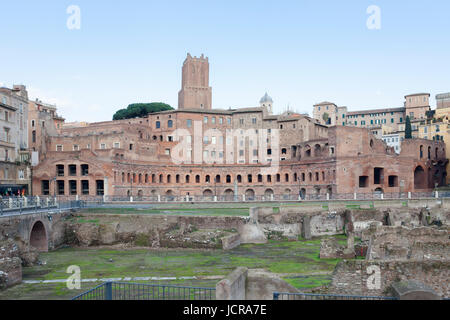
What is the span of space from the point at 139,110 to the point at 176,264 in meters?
69.5

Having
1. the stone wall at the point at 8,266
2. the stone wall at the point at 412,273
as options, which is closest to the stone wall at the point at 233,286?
the stone wall at the point at 412,273

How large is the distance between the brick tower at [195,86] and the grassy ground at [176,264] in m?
61.5

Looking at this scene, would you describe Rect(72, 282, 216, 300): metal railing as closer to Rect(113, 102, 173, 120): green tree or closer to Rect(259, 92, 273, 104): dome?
Rect(113, 102, 173, 120): green tree

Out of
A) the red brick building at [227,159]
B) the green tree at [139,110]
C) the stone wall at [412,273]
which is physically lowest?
the stone wall at [412,273]

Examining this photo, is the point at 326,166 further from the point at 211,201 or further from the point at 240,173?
the point at 211,201

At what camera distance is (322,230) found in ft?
117

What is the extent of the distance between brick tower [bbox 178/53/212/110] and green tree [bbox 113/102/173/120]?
17.1 feet

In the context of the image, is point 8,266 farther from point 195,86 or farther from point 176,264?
point 195,86

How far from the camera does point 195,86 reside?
89062mm

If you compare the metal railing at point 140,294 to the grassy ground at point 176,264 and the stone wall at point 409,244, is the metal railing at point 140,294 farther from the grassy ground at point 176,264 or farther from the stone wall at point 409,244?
the stone wall at point 409,244

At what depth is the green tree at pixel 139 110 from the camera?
89.1 meters

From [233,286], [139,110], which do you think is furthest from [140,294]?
[139,110]
